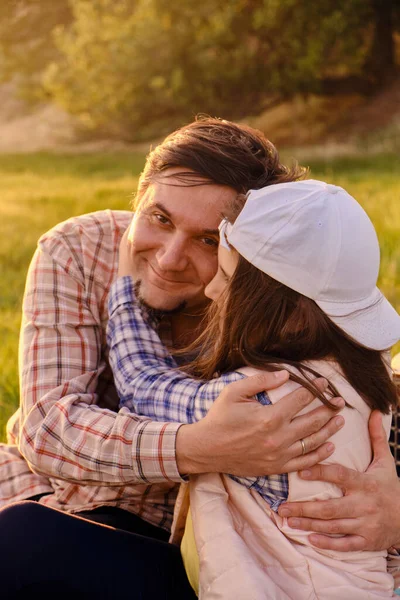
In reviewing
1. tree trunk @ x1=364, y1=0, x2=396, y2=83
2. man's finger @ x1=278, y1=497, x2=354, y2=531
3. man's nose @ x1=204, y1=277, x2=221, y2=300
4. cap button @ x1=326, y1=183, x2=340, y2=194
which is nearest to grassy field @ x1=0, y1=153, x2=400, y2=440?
man's nose @ x1=204, y1=277, x2=221, y2=300

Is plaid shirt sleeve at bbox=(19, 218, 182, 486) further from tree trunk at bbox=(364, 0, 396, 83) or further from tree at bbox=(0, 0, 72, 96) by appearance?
tree at bbox=(0, 0, 72, 96)

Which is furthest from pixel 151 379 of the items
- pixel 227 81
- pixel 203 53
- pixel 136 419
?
pixel 227 81

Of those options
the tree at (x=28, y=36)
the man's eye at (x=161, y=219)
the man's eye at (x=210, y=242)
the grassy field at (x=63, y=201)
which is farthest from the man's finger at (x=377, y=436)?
the tree at (x=28, y=36)

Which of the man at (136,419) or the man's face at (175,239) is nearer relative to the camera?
the man at (136,419)

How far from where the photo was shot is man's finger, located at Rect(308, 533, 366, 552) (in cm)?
199

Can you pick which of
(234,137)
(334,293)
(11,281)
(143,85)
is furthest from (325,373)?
(143,85)

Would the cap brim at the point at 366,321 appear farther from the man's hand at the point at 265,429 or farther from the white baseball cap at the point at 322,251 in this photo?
the man's hand at the point at 265,429

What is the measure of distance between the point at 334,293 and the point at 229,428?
1.42 feet

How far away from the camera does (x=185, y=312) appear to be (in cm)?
273

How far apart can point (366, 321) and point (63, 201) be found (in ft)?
21.8

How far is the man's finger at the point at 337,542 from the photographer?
199 cm

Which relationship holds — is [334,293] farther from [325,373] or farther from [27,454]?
[27,454]

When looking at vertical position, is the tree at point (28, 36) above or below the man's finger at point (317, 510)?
below

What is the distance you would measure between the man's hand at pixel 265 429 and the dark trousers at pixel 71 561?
37 centimetres
